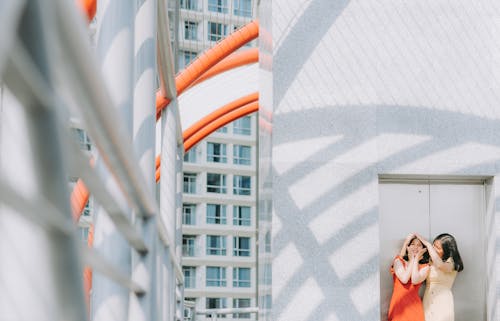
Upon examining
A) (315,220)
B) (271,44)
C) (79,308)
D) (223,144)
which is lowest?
(79,308)

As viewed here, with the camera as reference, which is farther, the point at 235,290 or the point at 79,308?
the point at 235,290

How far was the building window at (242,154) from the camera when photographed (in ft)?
155

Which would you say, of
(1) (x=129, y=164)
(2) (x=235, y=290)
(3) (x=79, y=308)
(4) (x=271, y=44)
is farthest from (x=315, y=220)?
(2) (x=235, y=290)

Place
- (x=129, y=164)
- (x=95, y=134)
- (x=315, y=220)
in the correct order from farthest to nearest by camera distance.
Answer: (x=315, y=220), (x=129, y=164), (x=95, y=134)

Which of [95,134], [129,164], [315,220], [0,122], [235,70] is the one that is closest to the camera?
[0,122]

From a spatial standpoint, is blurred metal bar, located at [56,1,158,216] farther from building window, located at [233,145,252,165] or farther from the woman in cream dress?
building window, located at [233,145,252,165]

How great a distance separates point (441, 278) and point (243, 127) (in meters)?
40.3

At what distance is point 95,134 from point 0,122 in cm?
54

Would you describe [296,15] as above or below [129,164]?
above

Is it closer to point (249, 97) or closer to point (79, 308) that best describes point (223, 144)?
point (249, 97)

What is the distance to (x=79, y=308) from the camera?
3.45ft

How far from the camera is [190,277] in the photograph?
45.0m

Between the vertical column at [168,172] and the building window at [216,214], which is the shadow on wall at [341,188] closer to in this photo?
the vertical column at [168,172]

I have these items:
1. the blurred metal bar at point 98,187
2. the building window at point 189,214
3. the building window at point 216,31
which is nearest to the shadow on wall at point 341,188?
the blurred metal bar at point 98,187
